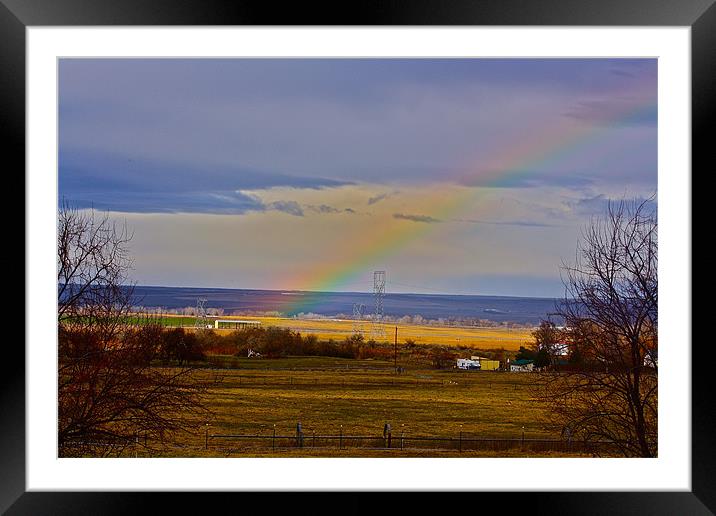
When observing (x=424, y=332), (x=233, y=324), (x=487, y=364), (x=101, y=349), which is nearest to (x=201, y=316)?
(x=233, y=324)

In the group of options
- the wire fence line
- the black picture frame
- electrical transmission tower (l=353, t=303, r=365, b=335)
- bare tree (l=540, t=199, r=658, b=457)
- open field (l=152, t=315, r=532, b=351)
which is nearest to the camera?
the black picture frame

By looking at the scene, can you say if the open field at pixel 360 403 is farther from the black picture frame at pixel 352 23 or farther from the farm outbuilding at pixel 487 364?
the black picture frame at pixel 352 23

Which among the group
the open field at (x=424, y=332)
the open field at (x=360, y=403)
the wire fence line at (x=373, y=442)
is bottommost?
the wire fence line at (x=373, y=442)

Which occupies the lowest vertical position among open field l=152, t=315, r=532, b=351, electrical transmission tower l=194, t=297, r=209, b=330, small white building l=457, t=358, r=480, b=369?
small white building l=457, t=358, r=480, b=369

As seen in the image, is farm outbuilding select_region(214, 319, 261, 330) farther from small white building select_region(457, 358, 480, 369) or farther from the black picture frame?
the black picture frame

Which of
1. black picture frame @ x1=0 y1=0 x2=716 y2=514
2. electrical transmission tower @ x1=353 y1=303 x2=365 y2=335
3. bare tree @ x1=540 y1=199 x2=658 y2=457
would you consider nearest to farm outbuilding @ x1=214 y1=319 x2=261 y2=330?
electrical transmission tower @ x1=353 y1=303 x2=365 y2=335

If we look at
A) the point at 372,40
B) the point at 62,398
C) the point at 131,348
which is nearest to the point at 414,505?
the point at 372,40

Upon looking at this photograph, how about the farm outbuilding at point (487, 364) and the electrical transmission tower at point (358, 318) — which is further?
the farm outbuilding at point (487, 364)

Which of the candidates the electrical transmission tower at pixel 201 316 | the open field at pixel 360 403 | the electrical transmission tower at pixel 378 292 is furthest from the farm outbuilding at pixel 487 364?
the electrical transmission tower at pixel 201 316
